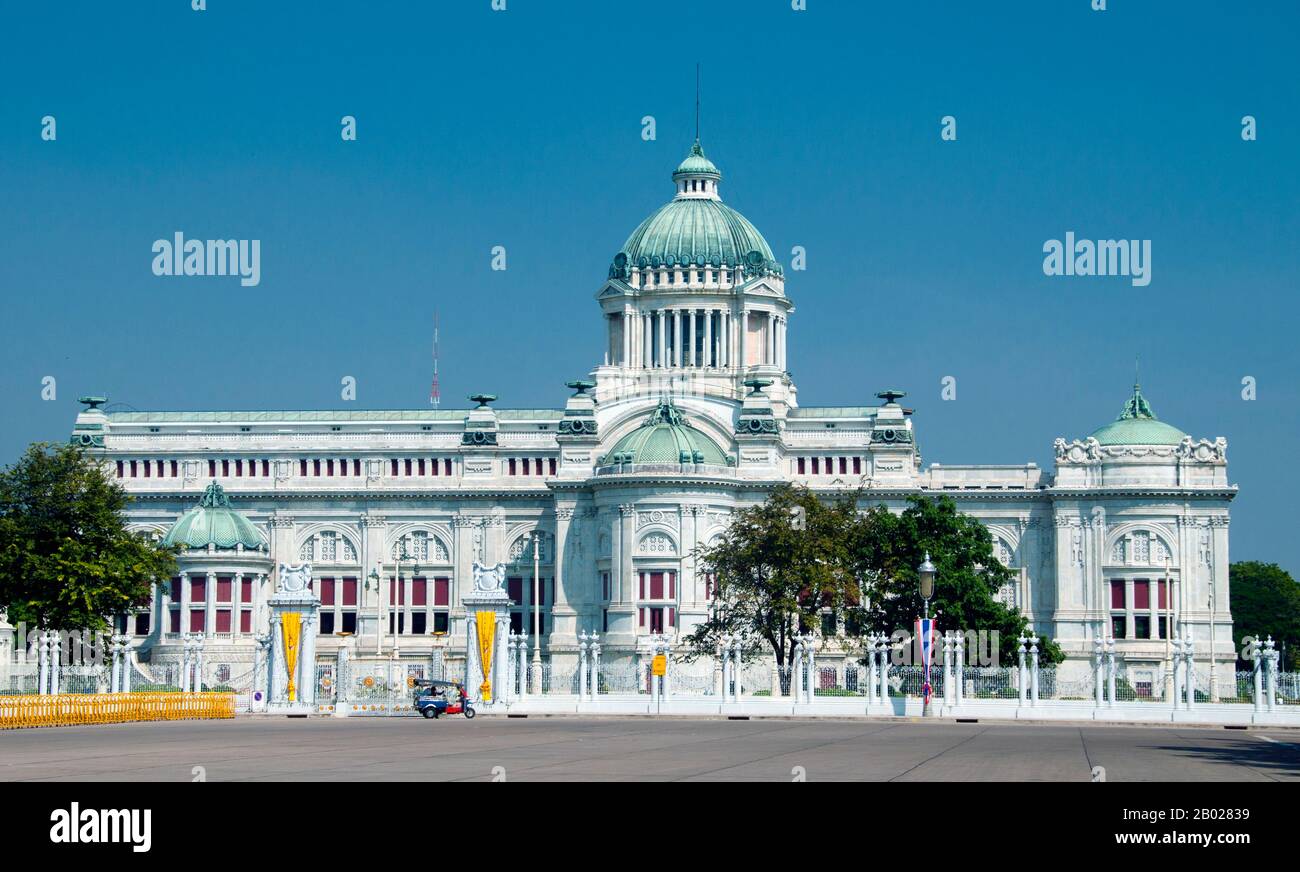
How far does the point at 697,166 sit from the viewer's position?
136 meters

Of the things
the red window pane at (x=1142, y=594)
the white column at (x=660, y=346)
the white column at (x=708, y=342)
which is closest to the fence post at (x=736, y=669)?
the red window pane at (x=1142, y=594)

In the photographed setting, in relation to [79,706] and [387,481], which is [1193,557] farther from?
[79,706]

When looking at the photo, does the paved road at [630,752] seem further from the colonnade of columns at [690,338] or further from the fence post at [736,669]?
the colonnade of columns at [690,338]

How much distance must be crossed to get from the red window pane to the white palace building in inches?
3.3

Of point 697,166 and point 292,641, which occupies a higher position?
point 697,166

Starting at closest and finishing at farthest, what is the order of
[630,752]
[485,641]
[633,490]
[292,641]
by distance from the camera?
[630,752]
[292,641]
[485,641]
[633,490]

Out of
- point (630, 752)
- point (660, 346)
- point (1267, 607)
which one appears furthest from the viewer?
point (1267, 607)

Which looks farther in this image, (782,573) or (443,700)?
(782,573)

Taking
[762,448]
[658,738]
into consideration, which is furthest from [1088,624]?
[658,738]

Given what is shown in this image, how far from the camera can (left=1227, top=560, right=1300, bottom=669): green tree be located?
539 ft

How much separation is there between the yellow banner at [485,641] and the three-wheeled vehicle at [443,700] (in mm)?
1125

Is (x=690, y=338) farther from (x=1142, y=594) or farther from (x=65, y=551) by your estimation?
(x=65, y=551)

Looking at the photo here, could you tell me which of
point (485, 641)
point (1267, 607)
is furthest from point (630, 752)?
point (1267, 607)

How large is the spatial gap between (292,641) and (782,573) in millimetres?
30203
